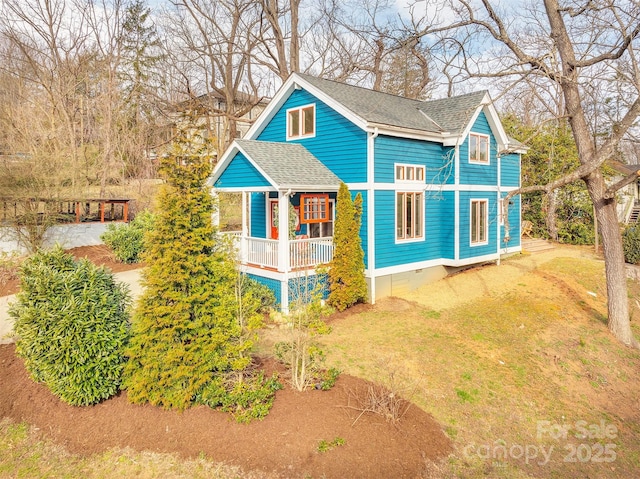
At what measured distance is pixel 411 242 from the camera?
13258 millimetres

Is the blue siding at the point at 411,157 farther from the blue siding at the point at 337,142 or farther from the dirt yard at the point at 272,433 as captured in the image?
the dirt yard at the point at 272,433

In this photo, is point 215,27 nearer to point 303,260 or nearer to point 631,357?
point 303,260

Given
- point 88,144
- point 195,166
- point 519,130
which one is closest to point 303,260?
point 195,166

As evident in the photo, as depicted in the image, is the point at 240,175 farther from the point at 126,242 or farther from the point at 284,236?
the point at 126,242

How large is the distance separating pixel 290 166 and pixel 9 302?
7.61 metres

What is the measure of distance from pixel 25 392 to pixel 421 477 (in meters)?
5.91

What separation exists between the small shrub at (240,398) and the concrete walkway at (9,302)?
184 centimetres

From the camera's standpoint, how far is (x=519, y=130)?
75.0ft

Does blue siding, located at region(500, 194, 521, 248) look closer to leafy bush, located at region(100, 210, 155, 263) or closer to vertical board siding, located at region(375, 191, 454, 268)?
vertical board siding, located at region(375, 191, 454, 268)

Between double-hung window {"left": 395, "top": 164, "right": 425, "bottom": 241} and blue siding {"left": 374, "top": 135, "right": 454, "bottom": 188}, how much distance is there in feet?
0.82

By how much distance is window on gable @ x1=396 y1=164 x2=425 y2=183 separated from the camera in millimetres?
12820

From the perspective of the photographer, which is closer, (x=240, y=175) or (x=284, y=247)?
(x=284, y=247)

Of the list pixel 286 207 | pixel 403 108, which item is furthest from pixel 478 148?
pixel 286 207

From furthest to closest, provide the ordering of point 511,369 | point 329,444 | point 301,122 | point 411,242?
point 301,122, point 411,242, point 511,369, point 329,444
